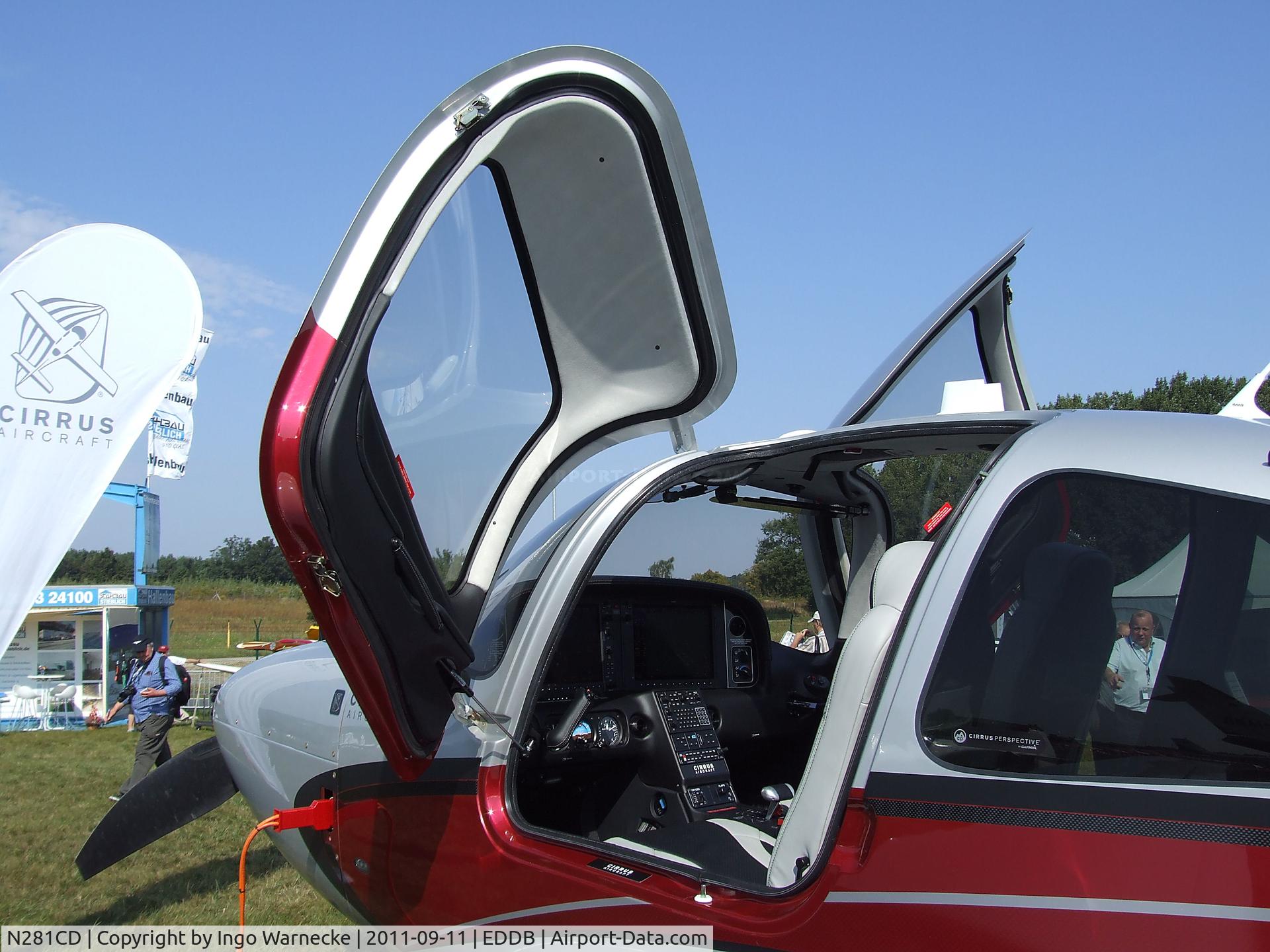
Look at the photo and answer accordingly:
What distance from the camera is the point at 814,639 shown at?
4215 mm

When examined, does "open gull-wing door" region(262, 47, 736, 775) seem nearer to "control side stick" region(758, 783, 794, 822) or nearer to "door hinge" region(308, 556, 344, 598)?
"door hinge" region(308, 556, 344, 598)

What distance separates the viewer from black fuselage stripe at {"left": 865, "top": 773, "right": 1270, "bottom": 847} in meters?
1.38

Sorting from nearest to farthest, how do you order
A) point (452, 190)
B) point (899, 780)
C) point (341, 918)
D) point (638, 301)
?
point (899, 780) < point (452, 190) < point (638, 301) < point (341, 918)

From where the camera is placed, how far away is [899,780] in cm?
168

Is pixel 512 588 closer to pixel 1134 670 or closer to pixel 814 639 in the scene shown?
pixel 1134 670

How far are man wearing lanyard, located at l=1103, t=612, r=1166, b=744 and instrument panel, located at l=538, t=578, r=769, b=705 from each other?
1.90 metres

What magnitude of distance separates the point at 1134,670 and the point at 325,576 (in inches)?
61.4

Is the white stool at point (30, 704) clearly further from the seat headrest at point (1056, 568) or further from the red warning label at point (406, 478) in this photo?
the seat headrest at point (1056, 568)

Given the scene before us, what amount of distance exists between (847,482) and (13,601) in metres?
5.91

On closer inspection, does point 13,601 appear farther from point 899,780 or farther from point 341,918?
point 899,780

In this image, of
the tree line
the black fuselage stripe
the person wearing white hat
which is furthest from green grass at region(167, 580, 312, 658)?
the black fuselage stripe

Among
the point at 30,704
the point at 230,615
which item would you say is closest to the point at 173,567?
the point at 230,615

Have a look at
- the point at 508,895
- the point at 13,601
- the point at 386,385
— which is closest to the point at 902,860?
the point at 508,895

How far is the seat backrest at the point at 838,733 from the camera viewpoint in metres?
1.94
